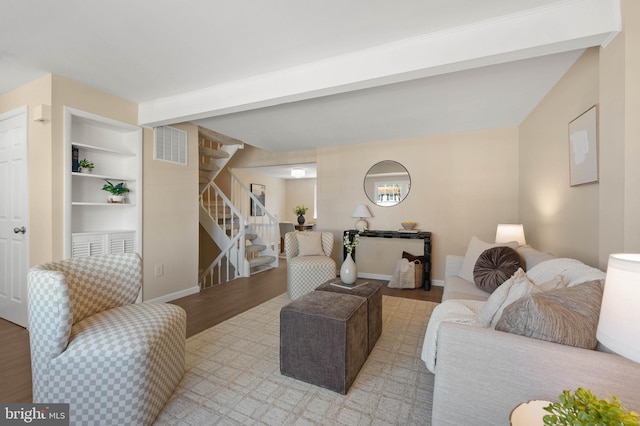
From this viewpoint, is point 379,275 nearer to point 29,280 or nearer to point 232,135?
point 232,135

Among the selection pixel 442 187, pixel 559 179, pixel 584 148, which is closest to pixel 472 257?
pixel 559 179

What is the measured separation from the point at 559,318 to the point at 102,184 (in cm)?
410

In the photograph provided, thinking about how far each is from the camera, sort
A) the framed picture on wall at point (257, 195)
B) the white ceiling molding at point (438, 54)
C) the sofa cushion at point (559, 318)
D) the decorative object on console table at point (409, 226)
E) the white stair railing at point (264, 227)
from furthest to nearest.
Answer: the framed picture on wall at point (257, 195)
the white stair railing at point (264, 227)
the decorative object on console table at point (409, 226)
the white ceiling molding at point (438, 54)
the sofa cushion at point (559, 318)

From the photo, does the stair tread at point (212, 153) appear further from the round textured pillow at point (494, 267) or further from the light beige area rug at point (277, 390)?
the round textured pillow at point (494, 267)

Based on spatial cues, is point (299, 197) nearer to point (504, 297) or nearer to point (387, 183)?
point (387, 183)

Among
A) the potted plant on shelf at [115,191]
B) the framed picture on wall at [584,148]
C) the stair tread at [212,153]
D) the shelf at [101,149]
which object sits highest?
the stair tread at [212,153]

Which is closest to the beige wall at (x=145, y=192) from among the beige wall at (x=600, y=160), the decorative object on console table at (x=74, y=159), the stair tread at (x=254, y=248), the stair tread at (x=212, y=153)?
the decorative object on console table at (x=74, y=159)

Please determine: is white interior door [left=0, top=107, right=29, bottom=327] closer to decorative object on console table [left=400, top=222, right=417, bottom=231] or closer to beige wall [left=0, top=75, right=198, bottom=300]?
beige wall [left=0, top=75, right=198, bottom=300]

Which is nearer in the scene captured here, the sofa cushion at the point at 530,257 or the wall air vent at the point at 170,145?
the sofa cushion at the point at 530,257

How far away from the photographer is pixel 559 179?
249 centimetres

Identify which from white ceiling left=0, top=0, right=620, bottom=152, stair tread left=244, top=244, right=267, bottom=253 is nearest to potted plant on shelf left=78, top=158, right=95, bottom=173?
white ceiling left=0, top=0, right=620, bottom=152

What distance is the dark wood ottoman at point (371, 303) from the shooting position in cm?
220

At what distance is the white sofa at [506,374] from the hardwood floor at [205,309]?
7.41ft

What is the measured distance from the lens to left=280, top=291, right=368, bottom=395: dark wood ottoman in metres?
1.72
